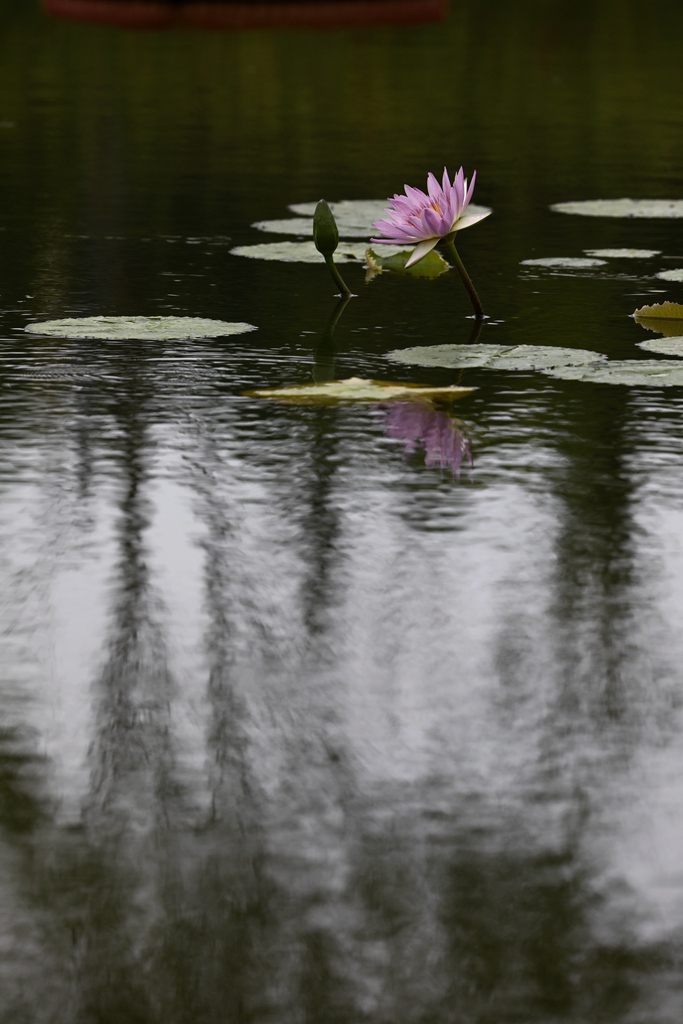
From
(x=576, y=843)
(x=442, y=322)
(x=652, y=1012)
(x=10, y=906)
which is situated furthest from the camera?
(x=442, y=322)

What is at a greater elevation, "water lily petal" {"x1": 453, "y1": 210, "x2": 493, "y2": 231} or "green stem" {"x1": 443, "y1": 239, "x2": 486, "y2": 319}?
"water lily petal" {"x1": 453, "y1": 210, "x2": 493, "y2": 231}

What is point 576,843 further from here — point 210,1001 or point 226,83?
point 226,83

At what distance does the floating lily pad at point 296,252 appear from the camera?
12.5ft

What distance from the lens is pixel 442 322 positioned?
3236 millimetres

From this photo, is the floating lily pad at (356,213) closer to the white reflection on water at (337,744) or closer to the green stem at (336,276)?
the green stem at (336,276)

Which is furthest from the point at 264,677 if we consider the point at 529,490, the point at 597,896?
the point at 529,490

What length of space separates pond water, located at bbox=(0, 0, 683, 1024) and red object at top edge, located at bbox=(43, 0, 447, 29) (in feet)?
36.1

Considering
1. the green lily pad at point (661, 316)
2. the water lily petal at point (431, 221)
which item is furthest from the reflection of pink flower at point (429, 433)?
the green lily pad at point (661, 316)

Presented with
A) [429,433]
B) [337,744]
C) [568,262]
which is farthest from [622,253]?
[337,744]

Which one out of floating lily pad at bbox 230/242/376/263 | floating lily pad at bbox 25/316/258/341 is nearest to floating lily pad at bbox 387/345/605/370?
floating lily pad at bbox 25/316/258/341

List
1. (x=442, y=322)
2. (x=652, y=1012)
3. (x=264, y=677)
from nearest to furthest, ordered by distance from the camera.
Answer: (x=652, y=1012), (x=264, y=677), (x=442, y=322)

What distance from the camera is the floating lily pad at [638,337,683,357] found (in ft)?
9.64

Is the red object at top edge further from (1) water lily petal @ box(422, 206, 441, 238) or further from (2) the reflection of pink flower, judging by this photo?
(2) the reflection of pink flower

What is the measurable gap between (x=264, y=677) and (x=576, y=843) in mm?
392
